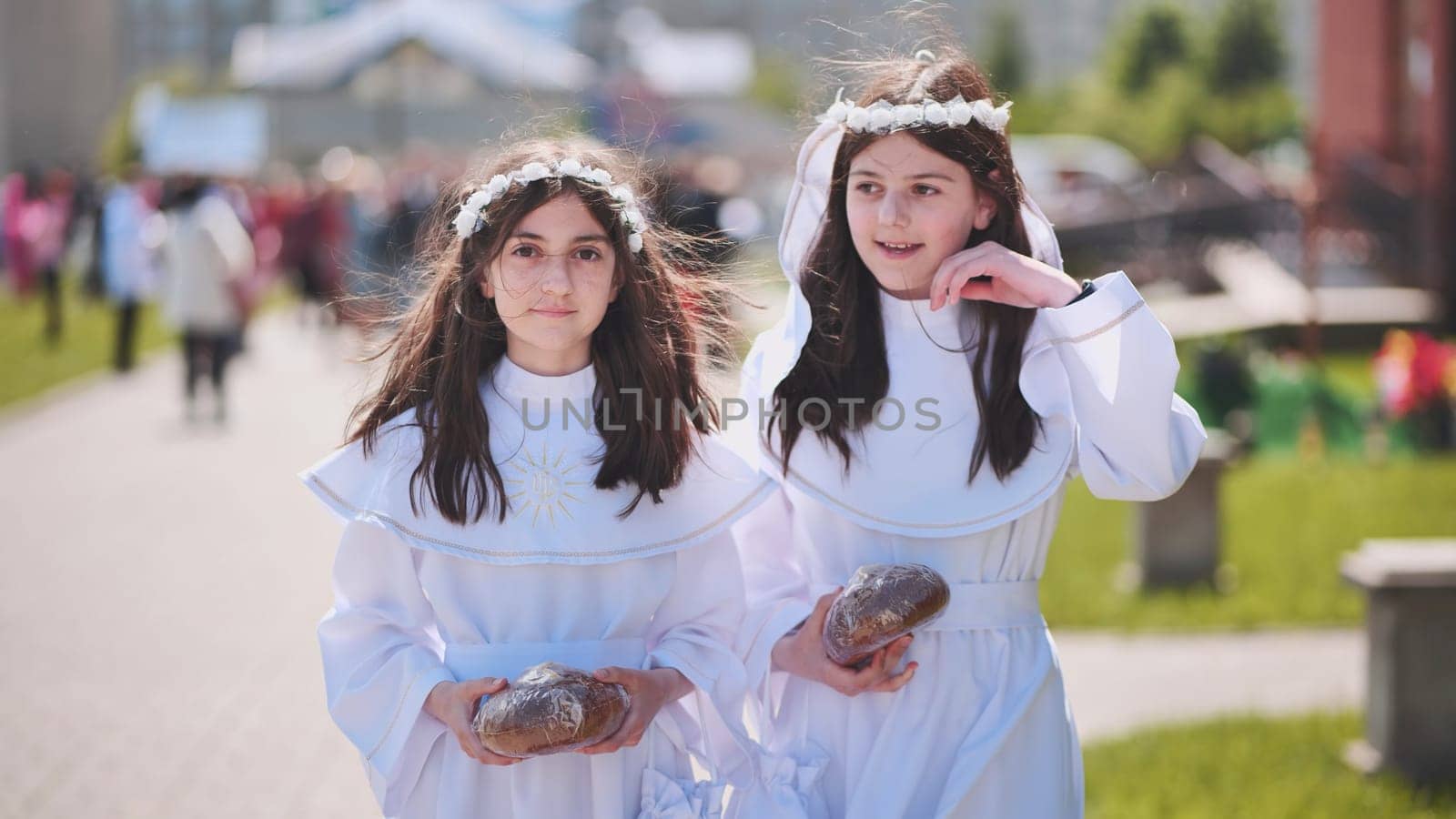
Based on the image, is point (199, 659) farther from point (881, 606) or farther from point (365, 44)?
point (365, 44)

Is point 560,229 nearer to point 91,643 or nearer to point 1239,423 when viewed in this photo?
point 91,643

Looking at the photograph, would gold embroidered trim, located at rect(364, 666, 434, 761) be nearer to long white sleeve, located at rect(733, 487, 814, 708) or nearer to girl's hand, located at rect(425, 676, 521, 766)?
girl's hand, located at rect(425, 676, 521, 766)

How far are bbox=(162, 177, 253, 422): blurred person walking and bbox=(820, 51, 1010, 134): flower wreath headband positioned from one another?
10.4m

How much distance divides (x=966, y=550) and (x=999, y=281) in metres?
0.48

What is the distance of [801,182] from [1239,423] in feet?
29.2

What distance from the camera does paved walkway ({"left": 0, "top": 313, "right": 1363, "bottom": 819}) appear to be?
5305 mm

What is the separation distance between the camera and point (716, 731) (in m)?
3.01

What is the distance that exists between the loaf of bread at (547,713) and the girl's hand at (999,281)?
2.90 feet

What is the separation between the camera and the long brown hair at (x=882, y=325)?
2930mm

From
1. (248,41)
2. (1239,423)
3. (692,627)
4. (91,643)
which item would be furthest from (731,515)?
(248,41)

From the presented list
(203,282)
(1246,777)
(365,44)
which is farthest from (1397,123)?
(365,44)

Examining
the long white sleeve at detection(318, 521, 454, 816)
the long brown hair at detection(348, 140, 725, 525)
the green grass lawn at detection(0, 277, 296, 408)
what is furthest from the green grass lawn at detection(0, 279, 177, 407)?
the long white sleeve at detection(318, 521, 454, 816)

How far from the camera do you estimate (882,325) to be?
3016 millimetres

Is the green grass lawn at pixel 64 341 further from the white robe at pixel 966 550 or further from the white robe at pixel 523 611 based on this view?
the white robe at pixel 966 550
